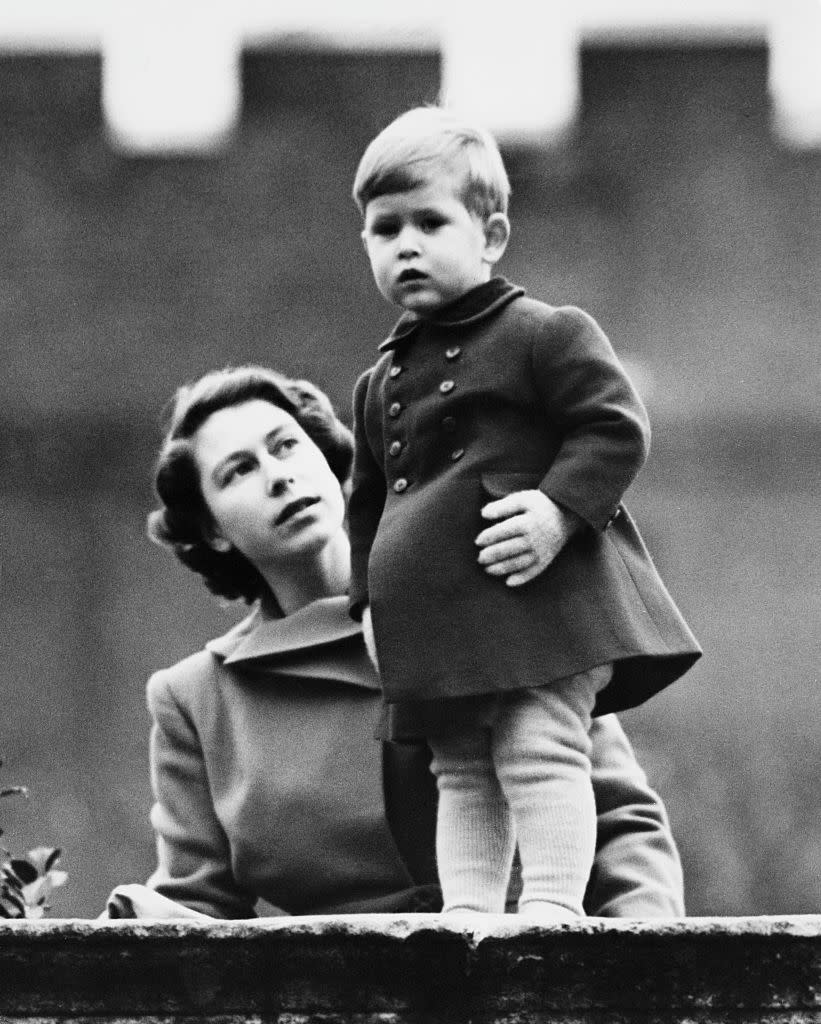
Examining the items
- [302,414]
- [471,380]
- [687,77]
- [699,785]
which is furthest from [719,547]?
[471,380]

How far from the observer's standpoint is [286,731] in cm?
373

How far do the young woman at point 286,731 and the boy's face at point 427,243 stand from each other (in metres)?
0.57

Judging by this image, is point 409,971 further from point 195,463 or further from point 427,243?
point 195,463

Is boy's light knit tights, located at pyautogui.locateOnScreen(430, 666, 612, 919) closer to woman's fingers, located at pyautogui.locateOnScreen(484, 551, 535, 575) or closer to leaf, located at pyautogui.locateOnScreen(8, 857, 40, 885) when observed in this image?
woman's fingers, located at pyautogui.locateOnScreen(484, 551, 535, 575)

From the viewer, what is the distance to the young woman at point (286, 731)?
3.59 metres

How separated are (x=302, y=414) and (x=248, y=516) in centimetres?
22

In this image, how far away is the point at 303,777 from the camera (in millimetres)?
3648

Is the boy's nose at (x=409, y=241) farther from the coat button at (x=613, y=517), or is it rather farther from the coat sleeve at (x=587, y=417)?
the coat button at (x=613, y=517)

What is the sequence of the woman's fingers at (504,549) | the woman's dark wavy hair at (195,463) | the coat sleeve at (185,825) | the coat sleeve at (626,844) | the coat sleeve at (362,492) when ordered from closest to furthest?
the woman's fingers at (504,549)
the coat sleeve at (362,492)
the coat sleeve at (626,844)
the coat sleeve at (185,825)
the woman's dark wavy hair at (195,463)

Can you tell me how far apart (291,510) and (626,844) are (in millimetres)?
582

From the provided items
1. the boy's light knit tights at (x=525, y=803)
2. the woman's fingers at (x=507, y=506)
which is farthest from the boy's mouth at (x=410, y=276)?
the boy's light knit tights at (x=525, y=803)

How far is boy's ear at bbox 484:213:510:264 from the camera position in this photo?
3150 mm

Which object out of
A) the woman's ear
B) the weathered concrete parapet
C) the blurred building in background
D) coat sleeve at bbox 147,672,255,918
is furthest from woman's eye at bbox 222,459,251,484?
the blurred building in background

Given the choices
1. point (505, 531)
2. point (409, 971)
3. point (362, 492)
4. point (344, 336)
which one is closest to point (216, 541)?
point (362, 492)
